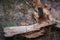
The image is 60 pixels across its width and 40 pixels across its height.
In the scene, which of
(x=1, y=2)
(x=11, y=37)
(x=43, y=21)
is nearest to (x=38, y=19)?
(x=43, y=21)

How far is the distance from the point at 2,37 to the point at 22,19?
2.04 feet

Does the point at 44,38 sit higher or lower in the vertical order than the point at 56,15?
lower

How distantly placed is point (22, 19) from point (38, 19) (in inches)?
24.0

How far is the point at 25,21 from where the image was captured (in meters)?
3.24

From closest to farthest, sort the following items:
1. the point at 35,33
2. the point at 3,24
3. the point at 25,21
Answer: the point at 35,33 → the point at 3,24 → the point at 25,21

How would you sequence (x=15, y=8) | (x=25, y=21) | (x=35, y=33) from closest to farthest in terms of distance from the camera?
(x=35, y=33)
(x=25, y=21)
(x=15, y=8)

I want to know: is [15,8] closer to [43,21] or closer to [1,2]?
[1,2]

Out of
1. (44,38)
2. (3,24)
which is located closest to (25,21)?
(3,24)

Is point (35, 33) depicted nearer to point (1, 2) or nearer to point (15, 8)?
point (15, 8)

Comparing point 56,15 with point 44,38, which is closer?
point 44,38

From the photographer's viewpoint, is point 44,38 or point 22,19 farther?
point 22,19

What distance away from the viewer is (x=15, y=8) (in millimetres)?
3535

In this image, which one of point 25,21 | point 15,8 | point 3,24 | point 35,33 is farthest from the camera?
point 15,8

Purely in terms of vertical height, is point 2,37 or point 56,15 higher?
point 56,15
